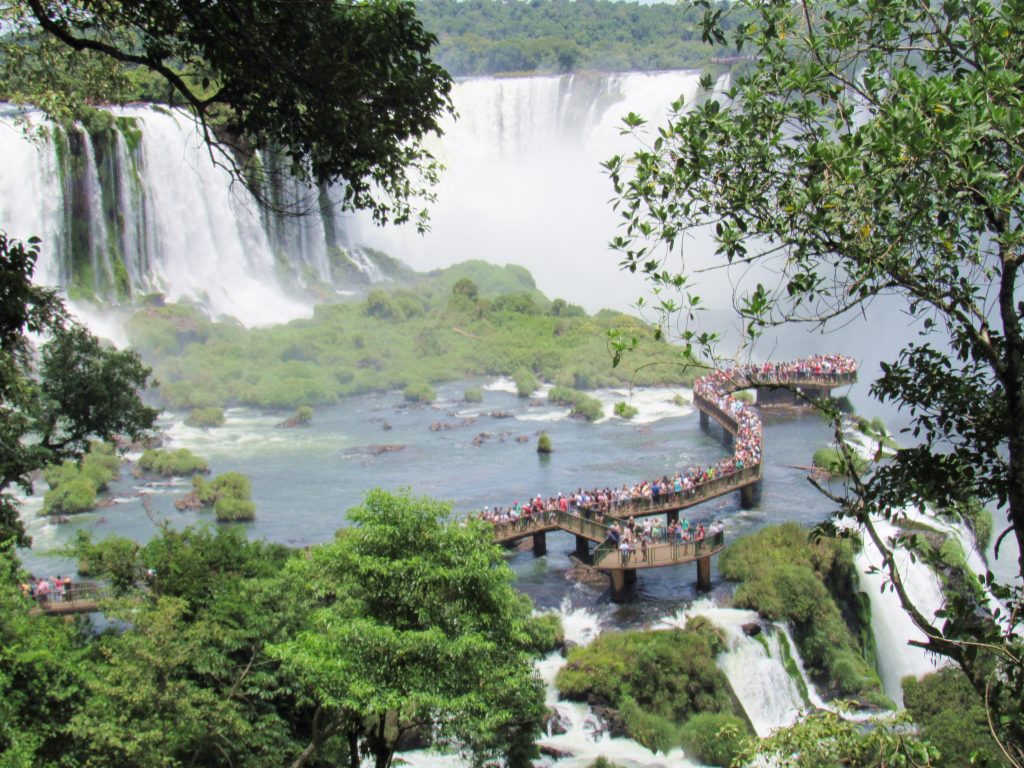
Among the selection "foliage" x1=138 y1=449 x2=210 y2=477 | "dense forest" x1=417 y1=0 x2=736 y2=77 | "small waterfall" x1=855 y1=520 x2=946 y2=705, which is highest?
"dense forest" x1=417 y1=0 x2=736 y2=77

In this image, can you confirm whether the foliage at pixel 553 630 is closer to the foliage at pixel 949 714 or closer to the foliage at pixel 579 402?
the foliage at pixel 949 714

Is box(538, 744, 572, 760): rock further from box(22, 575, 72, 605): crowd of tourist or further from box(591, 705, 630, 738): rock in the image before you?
box(22, 575, 72, 605): crowd of tourist

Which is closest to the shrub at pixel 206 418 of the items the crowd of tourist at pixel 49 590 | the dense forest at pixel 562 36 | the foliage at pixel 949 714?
the crowd of tourist at pixel 49 590

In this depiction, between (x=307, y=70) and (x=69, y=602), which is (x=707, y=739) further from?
(x=307, y=70)

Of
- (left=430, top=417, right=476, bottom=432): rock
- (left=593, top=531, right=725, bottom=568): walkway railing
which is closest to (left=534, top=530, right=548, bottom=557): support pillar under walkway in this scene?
(left=593, top=531, right=725, bottom=568): walkway railing

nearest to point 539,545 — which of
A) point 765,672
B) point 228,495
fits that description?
point 765,672

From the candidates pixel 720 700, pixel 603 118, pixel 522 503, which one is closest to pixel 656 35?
pixel 603 118

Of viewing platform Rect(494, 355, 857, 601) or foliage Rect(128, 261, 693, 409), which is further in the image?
foliage Rect(128, 261, 693, 409)
